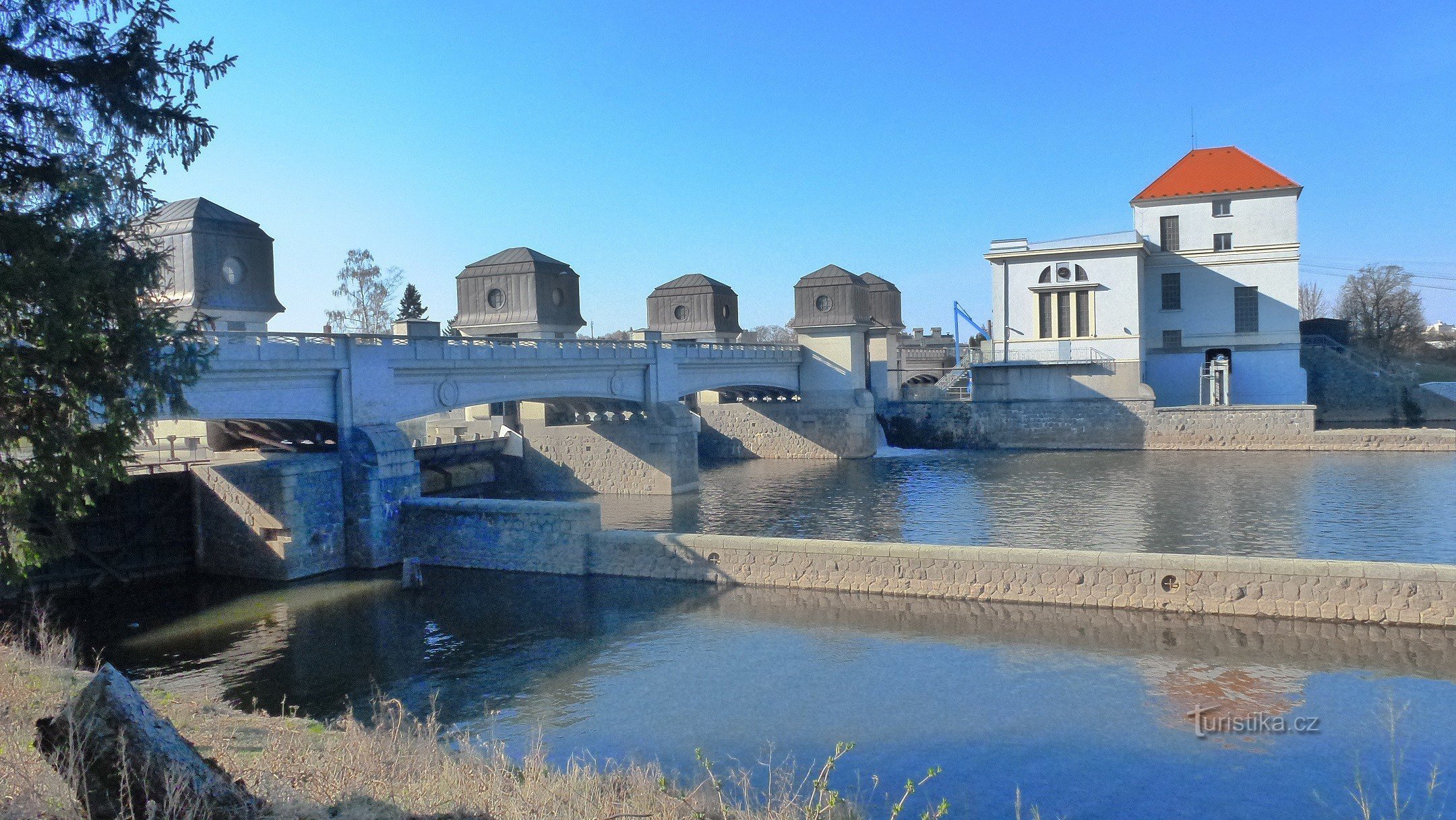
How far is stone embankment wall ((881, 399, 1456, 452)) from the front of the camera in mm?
38906

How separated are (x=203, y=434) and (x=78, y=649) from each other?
16.4 metres

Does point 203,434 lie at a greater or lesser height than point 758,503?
greater

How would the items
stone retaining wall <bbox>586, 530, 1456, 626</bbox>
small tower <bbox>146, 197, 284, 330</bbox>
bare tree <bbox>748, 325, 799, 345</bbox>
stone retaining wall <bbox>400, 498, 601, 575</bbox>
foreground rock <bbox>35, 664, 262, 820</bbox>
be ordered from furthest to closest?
bare tree <bbox>748, 325, 799, 345</bbox>
small tower <bbox>146, 197, 284, 330</bbox>
stone retaining wall <bbox>400, 498, 601, 575</bbox>
stone retaining wall <bbox>586, 530, 1456, 626</bbox>
foreground rock <bbox>35, 664, 262, 820</bbox>

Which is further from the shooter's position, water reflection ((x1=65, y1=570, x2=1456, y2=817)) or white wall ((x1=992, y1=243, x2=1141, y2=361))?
white wall ((x1=992, y1=243, x2=1141, y2=361))

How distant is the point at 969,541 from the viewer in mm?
22359

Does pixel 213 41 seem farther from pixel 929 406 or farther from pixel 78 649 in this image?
pixel 929 406

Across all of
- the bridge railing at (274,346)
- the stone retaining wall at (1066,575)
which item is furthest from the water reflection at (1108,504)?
the bridge railing at (274,346)

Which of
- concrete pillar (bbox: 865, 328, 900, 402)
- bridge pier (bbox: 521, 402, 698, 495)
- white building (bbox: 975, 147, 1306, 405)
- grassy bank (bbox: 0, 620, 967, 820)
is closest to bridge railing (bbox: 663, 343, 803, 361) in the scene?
bridge pier (bbox: 521, 402, 698, 495)

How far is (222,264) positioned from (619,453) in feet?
48.3

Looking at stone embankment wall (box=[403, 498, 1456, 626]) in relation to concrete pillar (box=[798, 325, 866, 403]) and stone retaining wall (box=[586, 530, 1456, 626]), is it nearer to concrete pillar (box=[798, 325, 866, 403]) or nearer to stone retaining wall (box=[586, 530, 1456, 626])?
stone retaining wall (box=[586, 530, 1456, 626])

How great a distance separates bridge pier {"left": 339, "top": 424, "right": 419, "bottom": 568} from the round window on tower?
4.69m

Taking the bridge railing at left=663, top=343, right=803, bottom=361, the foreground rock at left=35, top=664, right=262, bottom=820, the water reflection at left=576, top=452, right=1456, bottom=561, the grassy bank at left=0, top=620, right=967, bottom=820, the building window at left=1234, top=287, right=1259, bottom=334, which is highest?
the building window at left=1234, top=287, right=1259, bottom=334

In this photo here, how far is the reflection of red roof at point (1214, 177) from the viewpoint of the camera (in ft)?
150

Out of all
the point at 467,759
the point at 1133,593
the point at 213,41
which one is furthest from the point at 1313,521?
the point at 213,41
